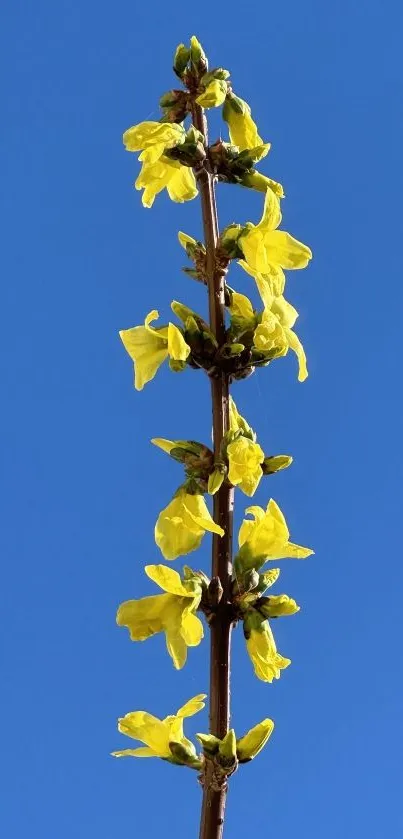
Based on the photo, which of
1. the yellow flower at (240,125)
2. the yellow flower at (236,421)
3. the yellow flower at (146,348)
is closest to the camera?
the yellow flower at (236,421)

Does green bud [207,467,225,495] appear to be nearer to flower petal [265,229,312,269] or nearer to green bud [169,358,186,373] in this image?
green bud [169,358,186,373]

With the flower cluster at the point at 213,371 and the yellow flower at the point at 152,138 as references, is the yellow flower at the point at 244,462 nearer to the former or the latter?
the flower cluster at the point at 213,371

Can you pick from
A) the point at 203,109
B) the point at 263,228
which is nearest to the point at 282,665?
the point at 263,228

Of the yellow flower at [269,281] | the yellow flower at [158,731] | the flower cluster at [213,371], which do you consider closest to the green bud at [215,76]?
the flower cluster at [213,371]

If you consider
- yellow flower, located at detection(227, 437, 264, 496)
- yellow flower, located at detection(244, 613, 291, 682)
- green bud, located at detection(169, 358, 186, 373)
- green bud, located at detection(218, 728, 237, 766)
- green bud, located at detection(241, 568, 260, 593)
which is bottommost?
green bud, located at detection(218, 728, 237, 766)

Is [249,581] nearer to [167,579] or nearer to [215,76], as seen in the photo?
[167,579]

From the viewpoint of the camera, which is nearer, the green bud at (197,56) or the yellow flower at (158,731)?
the yellow flower at (158,731)

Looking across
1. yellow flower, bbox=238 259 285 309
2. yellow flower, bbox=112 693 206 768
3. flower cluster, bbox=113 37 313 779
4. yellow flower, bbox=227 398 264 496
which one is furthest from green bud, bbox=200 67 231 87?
yellow flower, bbox=112 693 206 768
